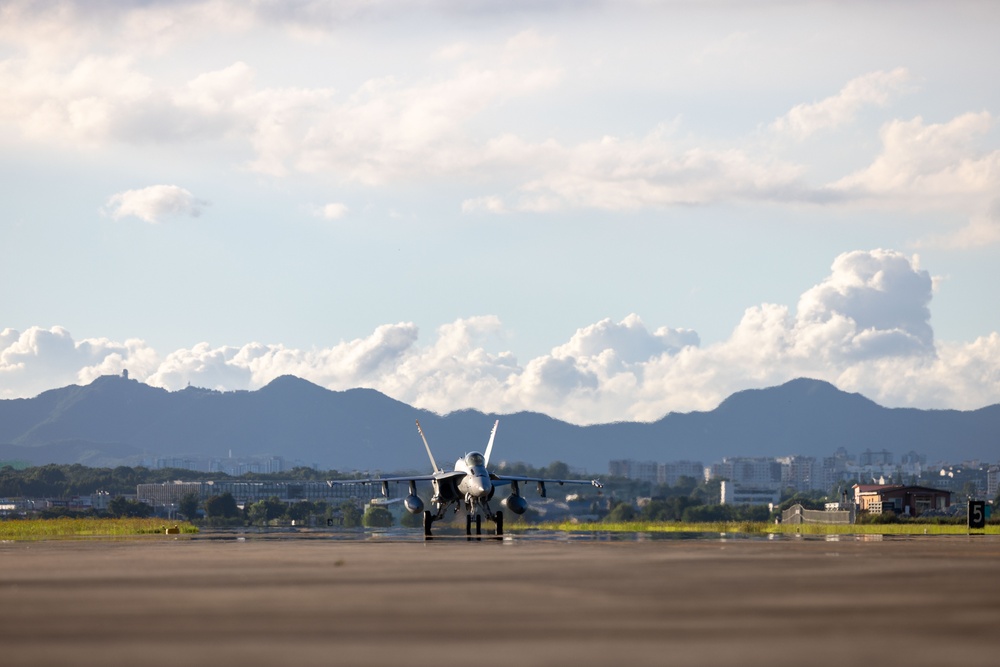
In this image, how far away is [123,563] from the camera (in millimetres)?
38500

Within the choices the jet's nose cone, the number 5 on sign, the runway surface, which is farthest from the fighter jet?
the runway surface

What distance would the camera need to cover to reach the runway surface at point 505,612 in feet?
56.3

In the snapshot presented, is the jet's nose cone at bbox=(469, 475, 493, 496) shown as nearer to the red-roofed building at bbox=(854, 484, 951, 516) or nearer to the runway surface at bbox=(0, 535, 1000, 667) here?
the runway surface at bbox=(0, 535, 1000, 667)

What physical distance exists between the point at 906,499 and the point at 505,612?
5180 inches

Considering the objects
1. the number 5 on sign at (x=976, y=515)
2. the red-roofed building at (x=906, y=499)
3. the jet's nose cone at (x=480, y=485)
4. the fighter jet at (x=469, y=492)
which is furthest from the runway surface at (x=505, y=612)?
the red-roofed building at (x=906, y=499)

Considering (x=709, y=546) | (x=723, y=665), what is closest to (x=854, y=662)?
(x=723, y=665)

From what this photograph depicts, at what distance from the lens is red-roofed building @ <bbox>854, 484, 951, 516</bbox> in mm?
145125

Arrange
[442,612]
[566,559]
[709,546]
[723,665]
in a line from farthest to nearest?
1. [709,546]
2. [566,559]
3. [442,612]
4. [723,665]

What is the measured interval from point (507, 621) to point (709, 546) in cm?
3196

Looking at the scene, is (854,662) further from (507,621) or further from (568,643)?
(507,621)

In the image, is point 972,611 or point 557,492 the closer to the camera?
point 972,611

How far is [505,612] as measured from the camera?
22.2 meters

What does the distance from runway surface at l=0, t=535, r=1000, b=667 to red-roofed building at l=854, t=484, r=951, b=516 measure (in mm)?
110246

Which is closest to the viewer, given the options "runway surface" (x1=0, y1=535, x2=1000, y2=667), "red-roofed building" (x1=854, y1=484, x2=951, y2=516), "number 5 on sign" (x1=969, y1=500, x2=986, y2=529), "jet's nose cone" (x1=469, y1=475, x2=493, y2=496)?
"runway surface" (x1=0, y1=535, x2=1000, y2=667)
